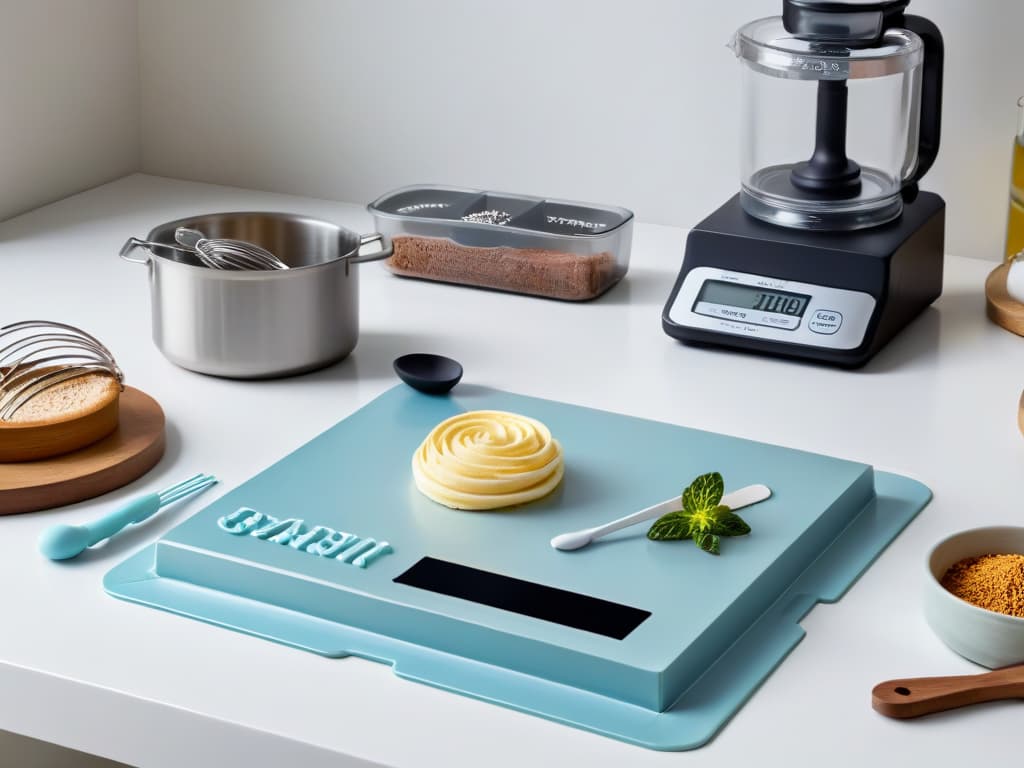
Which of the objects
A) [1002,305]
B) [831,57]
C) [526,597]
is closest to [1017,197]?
[1002,305]

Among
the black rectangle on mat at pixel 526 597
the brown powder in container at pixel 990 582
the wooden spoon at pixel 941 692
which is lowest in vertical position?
the wooden spoon at pixel 941 692

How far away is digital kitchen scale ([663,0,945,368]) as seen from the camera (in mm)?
1323

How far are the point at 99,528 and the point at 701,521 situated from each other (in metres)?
0.40

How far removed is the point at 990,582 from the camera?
0.89 meters

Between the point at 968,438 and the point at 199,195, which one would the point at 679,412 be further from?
the point at 199,195

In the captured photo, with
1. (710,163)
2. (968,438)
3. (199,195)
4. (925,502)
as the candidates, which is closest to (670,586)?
(925,502)

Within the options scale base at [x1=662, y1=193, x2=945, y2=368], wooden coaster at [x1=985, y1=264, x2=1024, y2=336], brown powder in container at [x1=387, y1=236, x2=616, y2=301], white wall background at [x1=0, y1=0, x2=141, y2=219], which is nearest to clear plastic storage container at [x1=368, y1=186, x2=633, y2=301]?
brown powder in container at [x1=387, y1=236, x2=616, y2=301]

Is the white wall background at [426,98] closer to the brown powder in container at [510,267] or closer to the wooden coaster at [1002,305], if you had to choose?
the wooden coaster at [1002,305]

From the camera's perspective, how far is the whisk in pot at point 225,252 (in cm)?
127

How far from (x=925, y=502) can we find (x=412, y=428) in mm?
392

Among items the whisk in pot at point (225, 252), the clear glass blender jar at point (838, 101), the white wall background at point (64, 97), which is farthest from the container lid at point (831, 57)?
the white wall background at point (64, 97)

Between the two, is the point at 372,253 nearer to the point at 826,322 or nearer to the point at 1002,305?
the point at 826,322

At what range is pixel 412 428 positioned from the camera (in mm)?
1148

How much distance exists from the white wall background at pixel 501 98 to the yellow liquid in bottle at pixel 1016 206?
0.09 m
